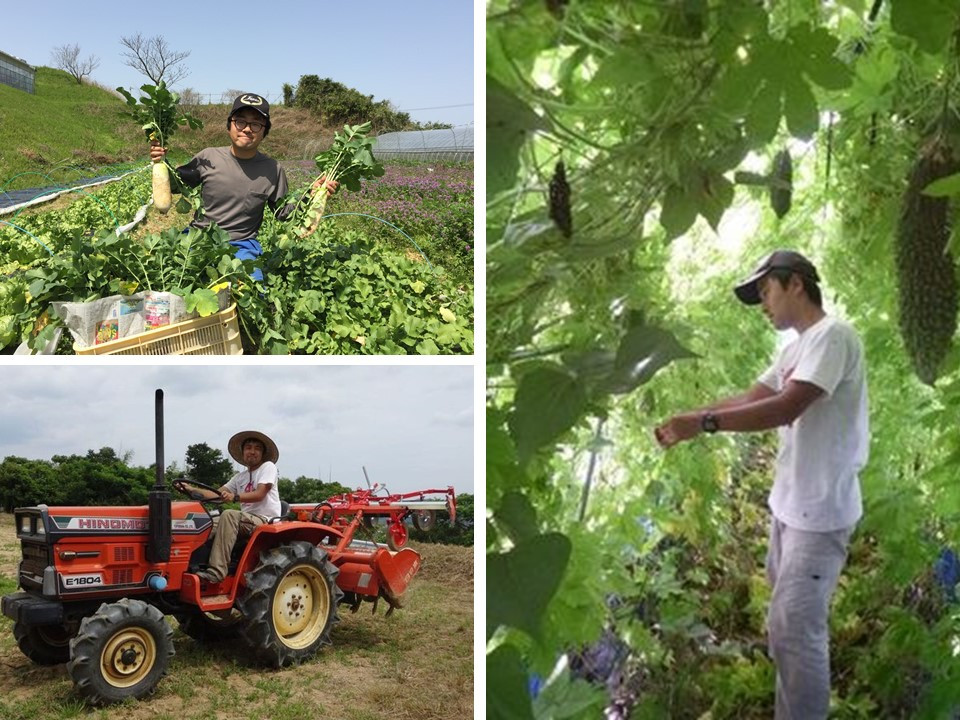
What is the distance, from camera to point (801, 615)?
4.16 feet

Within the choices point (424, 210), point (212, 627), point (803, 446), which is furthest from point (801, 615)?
point (424, 210)

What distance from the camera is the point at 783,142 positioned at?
108 centimetres

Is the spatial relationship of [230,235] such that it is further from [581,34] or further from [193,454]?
[581,34]

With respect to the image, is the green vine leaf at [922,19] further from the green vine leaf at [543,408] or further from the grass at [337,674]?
the grass at [337,674]

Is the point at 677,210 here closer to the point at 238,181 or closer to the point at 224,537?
the point at 224,537

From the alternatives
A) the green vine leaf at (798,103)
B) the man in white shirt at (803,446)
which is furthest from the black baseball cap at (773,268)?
the green vine leaf at (798,103)

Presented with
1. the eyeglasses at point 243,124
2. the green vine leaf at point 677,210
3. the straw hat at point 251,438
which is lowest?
the straw hat at point 251,438

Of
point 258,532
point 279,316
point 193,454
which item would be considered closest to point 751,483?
point 193,454

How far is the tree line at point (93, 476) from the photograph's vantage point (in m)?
1.87

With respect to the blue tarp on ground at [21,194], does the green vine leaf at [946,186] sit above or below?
below

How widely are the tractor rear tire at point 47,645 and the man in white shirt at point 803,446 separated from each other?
5.02ft

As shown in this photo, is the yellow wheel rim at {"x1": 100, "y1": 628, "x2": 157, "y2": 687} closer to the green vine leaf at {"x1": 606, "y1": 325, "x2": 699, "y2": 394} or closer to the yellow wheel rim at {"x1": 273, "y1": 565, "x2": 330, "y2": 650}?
the yellow wheel rim at {"x1": 273, "y1": 565, "x2": 330, "y2": 650}

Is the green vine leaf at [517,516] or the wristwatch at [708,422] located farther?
the wristwatch at [708,422]

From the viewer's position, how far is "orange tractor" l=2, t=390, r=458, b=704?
1922mm
